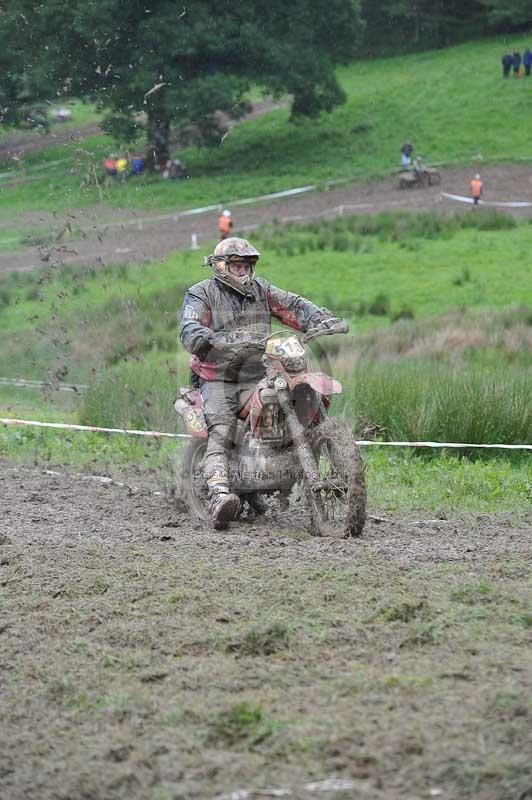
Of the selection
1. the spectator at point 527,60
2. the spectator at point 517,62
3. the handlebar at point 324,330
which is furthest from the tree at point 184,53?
the handlebar at point 324,330

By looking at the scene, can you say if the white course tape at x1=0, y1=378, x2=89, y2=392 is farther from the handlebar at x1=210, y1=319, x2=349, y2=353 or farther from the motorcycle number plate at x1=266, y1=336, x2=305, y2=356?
the motorcycle number plate at x1=266, y1=336, x2=305, y2=356

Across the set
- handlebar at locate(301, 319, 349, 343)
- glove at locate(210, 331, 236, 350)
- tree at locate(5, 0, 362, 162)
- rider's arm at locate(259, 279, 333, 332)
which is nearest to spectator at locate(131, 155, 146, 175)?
tree at locate(5, 0, 362, 162)

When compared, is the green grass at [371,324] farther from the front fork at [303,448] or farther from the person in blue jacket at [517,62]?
the person in blue jacket at [517,62]

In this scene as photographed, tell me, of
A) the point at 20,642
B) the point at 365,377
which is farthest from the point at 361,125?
the point at 20,642

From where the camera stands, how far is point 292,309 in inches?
414

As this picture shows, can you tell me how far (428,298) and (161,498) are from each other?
1633 centimetres

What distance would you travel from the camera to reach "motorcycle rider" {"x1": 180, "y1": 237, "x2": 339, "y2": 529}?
1009 cm

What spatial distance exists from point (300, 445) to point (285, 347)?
2.32ft

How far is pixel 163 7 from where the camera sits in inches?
1818

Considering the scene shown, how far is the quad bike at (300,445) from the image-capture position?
9.48 meters

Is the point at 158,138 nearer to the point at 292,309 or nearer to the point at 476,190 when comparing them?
the point at 476,190

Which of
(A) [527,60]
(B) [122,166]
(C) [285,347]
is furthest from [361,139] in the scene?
(C) [285,347]

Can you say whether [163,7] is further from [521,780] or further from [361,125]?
[521,780]

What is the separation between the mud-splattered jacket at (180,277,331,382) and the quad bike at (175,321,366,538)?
335 mm
